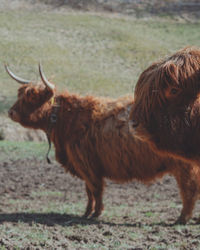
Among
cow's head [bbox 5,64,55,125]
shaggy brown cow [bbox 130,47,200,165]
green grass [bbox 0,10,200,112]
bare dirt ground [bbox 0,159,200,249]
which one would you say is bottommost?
green grass [bbox 0,10,200,112]

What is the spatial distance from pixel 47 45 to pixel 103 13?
1483 centimetres

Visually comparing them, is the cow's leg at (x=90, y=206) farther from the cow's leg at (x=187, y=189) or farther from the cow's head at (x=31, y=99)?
Result: the cow's head at (x=31, y=99)

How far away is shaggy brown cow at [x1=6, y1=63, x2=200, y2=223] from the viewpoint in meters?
6.34

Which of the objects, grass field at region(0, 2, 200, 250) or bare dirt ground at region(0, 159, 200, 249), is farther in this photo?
grass field at region(0, 2, 200, 250)

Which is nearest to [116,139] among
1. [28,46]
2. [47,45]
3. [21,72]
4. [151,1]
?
[21,72]

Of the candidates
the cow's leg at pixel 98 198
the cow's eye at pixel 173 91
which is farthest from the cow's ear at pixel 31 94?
the cow's eye at pixel 173 91

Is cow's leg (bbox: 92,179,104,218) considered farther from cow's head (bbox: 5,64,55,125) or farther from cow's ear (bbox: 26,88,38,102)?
cow's ear (bbox: 26,88,38,102)

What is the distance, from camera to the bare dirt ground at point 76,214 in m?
4.77

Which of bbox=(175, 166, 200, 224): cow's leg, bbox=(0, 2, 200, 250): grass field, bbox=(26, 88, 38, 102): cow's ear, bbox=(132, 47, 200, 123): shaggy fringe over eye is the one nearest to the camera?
bbox=(132, 47, 200, 123): shaggy fringe over eye

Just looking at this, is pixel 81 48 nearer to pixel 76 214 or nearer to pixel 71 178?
pixel 71 178

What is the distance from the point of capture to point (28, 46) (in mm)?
22922

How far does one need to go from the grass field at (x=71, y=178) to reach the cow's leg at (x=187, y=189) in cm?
18

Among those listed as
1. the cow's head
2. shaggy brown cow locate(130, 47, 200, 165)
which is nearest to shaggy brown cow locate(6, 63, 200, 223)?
the cow's head

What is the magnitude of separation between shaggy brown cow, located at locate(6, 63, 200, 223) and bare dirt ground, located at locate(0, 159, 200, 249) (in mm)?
543
